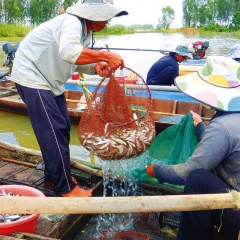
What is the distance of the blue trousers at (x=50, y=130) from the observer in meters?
2.80

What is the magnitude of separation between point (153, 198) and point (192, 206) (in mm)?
180

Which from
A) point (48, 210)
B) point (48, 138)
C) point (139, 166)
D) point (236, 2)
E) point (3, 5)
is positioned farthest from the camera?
point (236, 2)

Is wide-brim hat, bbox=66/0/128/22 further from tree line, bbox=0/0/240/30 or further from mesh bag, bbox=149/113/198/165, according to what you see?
tree line, bbox=0/0/240/30

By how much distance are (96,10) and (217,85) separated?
3.82ft

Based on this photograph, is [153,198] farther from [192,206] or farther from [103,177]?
[103,177]

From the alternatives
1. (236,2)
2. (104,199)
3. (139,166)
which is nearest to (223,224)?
(104,199)

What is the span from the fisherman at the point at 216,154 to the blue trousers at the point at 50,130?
1069 millimetres

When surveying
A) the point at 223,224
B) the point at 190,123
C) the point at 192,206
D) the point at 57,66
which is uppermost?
the point at 57,66

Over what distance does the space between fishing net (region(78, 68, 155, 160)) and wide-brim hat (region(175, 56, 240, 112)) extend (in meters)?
0.67

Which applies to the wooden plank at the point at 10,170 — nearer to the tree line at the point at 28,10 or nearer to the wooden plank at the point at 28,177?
the wooden plank at the point at 28,177

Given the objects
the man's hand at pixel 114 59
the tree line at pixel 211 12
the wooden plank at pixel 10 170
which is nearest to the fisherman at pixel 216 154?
the man's hand at pixel 114 59

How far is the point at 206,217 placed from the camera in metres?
2.11

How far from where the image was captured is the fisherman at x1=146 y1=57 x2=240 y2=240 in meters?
2.02

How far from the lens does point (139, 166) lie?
3.30 meters
